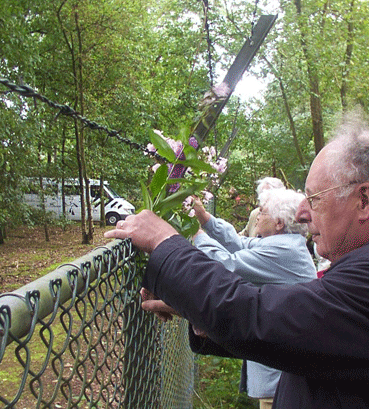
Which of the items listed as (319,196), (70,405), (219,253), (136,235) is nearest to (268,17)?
(219,253)

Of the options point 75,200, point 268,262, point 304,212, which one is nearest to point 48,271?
point 268,262

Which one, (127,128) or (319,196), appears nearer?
(319,196)

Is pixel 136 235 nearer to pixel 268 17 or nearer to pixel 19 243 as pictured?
pixel 268 17

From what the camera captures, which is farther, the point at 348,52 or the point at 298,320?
the point at 348,52

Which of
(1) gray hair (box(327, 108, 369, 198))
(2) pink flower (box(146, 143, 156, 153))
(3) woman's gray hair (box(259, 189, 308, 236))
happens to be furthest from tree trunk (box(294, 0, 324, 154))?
(1) gray hair (box(327, 108, 369, 198))

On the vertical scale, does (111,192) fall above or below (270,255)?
below

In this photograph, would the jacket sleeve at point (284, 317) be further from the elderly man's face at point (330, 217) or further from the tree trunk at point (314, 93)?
the tree trunk at point (314, 93)

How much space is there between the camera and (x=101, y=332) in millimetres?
1335

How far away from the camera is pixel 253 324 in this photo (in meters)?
1.11

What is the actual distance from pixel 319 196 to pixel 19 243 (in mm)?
16573

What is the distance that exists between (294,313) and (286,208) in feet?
6.56

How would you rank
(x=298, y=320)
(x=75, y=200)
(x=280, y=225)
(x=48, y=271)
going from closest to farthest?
(x=298, y=320)
(x=280, y=225)
(x=48, y=271)
(x=75, y=200)

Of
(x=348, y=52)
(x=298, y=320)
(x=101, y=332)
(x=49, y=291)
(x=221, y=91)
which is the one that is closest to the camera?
(x=49, y=291)

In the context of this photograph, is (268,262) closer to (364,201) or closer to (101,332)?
(364,201)
